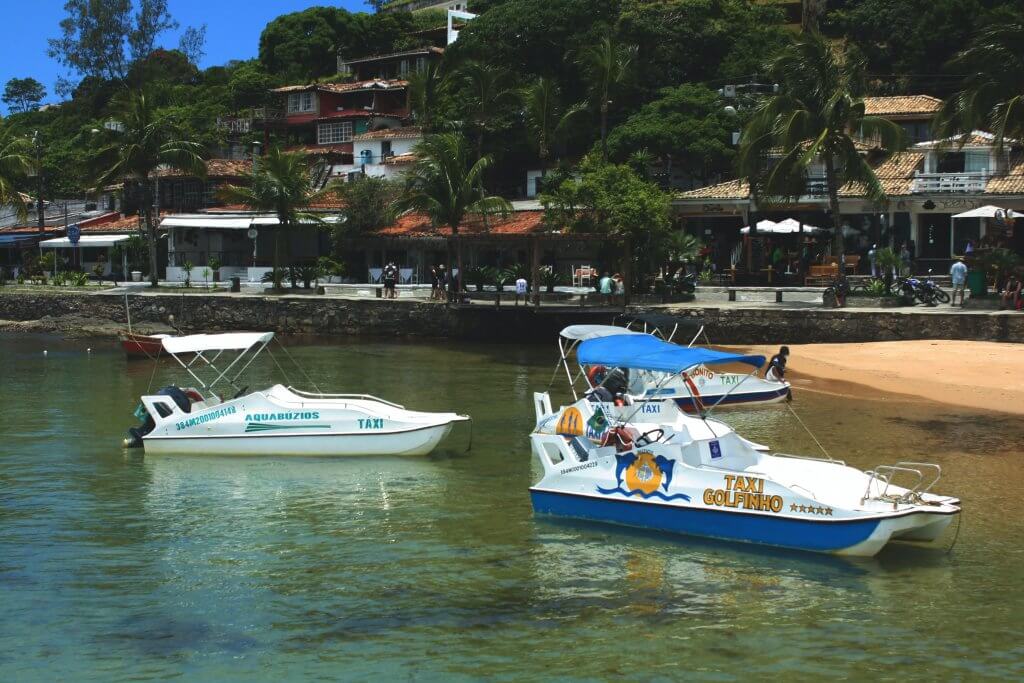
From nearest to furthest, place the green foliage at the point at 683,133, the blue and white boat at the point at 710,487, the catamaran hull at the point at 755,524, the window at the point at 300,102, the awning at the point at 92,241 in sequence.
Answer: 1. the catamaran hull at the point at 755,524
2. the blue and white boat at the point at 710,487
3. the green foliage at the point at 683,133
4. the awning at the point at 92,241
5. the window at the point at 300,102

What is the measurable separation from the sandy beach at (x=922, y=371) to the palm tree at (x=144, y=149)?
35.8m

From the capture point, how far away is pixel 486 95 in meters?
63.9

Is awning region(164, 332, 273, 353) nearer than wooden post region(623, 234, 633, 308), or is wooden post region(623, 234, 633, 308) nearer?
awning region(164, 332, 273, 353)

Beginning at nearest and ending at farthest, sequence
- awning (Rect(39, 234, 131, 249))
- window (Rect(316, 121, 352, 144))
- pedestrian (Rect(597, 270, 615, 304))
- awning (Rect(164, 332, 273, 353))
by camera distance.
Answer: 1. awning (Rect(164, 332, 273, 353))
2. pedestrian (Rect(597, 270, 615, 304))
3. awning (Rect(39, 234, 131, 249))
4. window (Rect(316, 121, 352, 144))

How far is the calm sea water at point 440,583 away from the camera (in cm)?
1229

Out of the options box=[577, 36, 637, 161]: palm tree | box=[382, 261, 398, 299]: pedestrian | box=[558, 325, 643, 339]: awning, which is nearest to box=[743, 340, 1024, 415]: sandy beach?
box=[558, 325, 643, 339]: awning

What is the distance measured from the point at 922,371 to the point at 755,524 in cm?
1944

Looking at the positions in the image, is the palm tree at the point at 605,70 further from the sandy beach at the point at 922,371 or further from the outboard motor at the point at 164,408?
the outboard motor at the point at 164,408

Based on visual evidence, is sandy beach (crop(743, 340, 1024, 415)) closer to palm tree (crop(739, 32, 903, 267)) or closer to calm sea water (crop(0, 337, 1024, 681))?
calm sea water (crop(0, 337, 1024, 681))

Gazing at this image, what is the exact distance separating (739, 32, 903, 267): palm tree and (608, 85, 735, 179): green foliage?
16351 millimetres

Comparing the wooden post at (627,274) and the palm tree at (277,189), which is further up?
the palm tree at (277,189)

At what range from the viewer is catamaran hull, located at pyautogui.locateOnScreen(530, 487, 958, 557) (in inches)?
584

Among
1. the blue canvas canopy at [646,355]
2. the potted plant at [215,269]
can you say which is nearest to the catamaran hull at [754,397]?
the blue canvas canopy at [646,355]

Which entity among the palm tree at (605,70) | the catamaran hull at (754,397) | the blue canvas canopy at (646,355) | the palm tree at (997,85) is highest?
the palm tree at (605,70)
